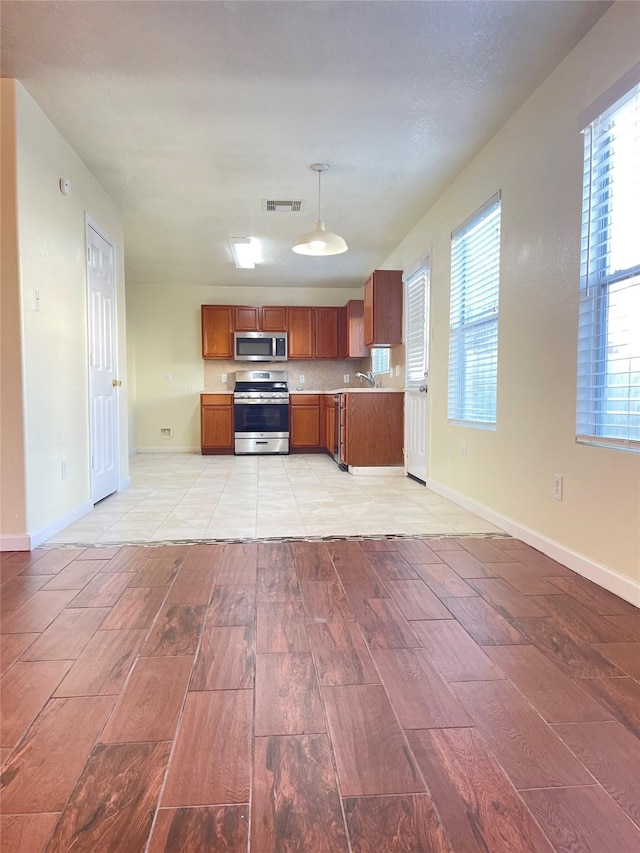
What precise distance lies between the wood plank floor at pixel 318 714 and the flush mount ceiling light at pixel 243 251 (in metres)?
3.57

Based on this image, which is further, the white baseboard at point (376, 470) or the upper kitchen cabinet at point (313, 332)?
the upper kitchen cabinet at point (313, 332)

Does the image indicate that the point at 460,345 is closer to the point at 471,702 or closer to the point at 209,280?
the point at 471,702

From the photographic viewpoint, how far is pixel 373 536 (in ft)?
8.70

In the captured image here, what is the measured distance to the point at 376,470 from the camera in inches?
192

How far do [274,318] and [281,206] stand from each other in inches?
115

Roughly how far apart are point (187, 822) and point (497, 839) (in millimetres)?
526

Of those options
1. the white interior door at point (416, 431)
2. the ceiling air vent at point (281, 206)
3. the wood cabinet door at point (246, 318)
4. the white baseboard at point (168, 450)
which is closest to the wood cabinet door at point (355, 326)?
the wood cabinet door at point (246, 318)

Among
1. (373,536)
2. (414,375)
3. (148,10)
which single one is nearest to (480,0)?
(148,10)

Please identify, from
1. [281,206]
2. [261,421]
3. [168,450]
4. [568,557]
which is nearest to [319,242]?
[281,206]

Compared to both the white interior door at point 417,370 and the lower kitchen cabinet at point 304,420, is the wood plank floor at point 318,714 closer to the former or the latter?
the white interior door at point 417,370

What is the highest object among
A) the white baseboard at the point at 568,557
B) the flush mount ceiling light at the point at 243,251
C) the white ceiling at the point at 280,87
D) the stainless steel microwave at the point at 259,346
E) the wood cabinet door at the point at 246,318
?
the white ceiling at the point at 280,87

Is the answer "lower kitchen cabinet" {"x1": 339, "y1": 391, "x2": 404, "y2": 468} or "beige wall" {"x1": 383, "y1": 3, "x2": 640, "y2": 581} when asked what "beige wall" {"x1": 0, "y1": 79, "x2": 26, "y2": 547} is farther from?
"lower kitchen cabinet" {"x1": 339, "y1": 391, "x2": 404, "y2": 468}

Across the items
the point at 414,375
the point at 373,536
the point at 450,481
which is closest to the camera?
the point at 373,536

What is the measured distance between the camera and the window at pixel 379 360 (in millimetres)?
5938
